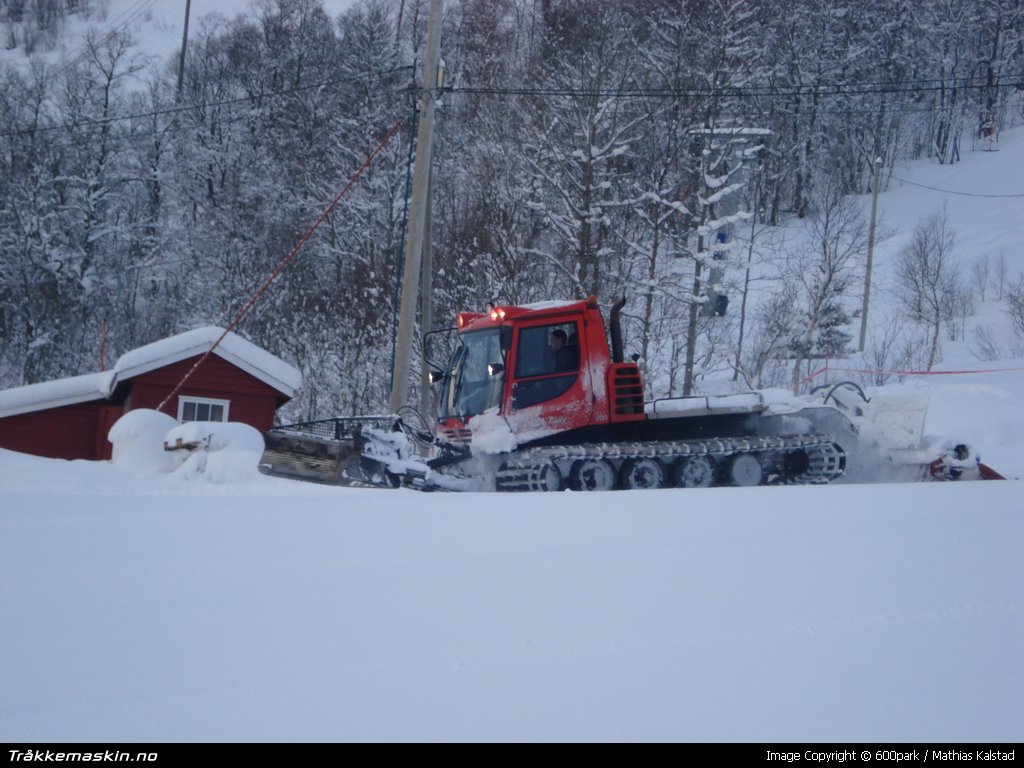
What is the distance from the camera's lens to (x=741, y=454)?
35.8ft

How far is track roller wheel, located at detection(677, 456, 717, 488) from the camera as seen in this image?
35.2 feet

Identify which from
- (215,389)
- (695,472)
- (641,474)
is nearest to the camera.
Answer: (641,474)

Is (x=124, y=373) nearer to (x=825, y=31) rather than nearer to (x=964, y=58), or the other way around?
(x=825, y=31)

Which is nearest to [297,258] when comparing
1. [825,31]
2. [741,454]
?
[741,454]

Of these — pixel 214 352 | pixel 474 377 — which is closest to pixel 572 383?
pixel 474 377

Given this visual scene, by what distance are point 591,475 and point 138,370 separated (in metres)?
10.4

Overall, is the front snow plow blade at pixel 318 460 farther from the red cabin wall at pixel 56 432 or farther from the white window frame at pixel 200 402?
the red cabin wall at pixel 56 432

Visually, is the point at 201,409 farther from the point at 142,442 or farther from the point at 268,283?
the point at 268,283

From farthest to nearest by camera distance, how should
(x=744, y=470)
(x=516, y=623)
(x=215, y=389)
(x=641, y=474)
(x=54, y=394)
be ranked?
1. (x=215, y=389)
2. (x=54, y=394)
3. (x=744, y=470)
4. (x=641, y=474)
5. (x=516, y=623)

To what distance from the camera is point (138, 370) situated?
54.9 feet

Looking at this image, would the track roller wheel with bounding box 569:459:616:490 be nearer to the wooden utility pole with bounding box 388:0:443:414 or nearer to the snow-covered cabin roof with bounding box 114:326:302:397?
the wooden utility pole with bounding box 388:0:443:414

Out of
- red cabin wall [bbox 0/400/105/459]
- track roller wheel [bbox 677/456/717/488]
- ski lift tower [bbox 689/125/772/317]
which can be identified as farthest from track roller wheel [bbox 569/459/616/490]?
ski lift tower [bbox 689/125/772/317]

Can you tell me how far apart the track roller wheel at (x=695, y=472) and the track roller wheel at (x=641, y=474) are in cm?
28

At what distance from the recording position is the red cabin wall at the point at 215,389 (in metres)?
17.0
